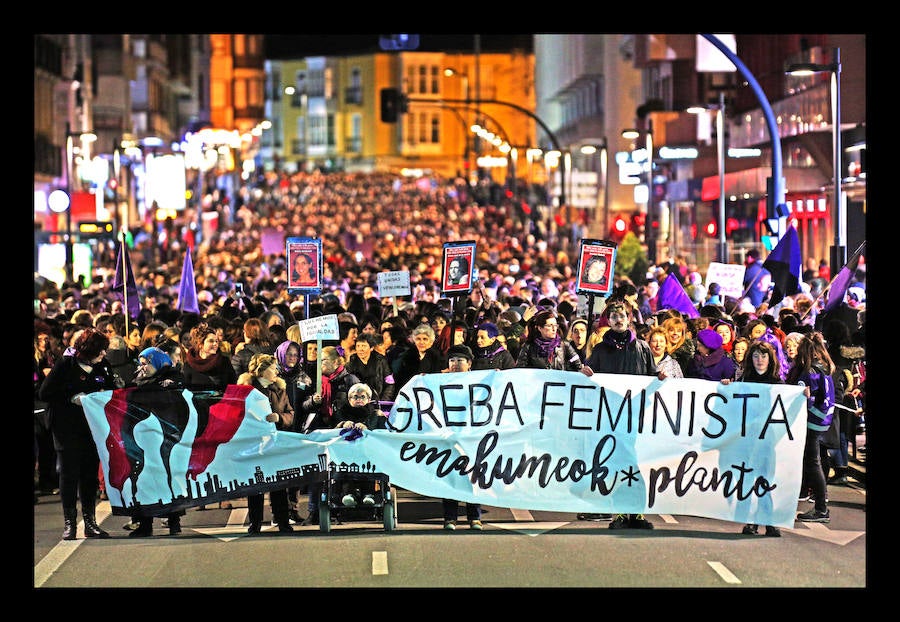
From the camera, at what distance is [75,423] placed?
13.1 meters

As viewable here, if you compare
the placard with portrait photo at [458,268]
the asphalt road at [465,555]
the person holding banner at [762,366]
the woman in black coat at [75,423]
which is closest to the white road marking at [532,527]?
the asphalt road at [465,555]

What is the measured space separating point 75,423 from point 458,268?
703 centimetres

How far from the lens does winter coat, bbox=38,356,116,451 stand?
516 inches

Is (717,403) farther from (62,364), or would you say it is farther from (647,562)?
(62,364)

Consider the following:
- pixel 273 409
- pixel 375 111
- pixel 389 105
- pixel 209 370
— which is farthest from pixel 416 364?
pixel 375 111

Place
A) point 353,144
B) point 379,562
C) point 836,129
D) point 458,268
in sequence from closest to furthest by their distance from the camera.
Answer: point 379,562 → point 458,268 → point 836,129 → point 353,144

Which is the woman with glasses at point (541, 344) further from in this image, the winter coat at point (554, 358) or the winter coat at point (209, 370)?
the winter coat at point (209, 370)

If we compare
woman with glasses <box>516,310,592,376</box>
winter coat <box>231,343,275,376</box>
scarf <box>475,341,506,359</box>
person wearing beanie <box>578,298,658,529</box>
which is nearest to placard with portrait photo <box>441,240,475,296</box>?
winter coat <box>231,343,275,376</box>

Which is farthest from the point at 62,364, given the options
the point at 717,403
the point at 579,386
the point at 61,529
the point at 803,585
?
the point at 803,585

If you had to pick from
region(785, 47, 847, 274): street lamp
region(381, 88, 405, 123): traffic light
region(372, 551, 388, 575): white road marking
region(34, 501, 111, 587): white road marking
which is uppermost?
region(381, 88, 405, 123): traffic light

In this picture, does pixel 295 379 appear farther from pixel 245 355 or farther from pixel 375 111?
pixel 375 111

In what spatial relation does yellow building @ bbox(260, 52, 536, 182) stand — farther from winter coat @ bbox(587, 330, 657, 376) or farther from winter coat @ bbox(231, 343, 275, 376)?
winter coat @ bbox(587, 330, 657, 376)

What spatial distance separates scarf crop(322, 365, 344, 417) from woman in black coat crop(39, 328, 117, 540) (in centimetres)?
159

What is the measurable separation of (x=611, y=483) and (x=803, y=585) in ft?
7.27
